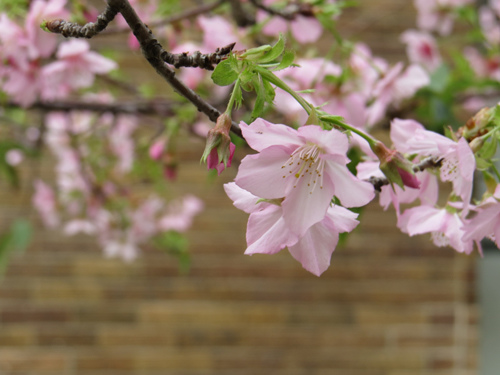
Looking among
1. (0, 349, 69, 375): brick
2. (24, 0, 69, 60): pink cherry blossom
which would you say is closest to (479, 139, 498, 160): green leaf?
(24, 0, 69, 60): pink cherry blossom

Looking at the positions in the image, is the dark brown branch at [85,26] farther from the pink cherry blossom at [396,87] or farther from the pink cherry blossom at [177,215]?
the pink cherry blossom at [177,215]

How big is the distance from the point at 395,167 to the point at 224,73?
119 mm

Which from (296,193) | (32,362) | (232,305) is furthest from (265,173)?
(32,362)

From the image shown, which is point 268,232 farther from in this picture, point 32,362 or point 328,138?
point 32,362

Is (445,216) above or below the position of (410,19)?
above

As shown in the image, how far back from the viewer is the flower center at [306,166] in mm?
307

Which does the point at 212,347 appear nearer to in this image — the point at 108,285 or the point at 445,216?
the point at 108,285

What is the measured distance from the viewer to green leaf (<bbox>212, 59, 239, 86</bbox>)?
283 mm

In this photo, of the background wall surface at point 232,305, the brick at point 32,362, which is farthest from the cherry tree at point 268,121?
the brick at point 32,362

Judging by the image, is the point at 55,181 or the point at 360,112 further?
the point at 55,181

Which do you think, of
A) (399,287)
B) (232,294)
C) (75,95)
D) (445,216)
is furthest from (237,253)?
(445,216)

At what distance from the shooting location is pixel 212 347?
165 centimetres

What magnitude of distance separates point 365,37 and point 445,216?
1.48 meters

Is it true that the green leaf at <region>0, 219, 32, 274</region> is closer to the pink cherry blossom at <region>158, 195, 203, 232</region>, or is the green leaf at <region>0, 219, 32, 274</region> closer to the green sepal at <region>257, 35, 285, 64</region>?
the pink cherry blossom at <region>158, 195, 203, 232</region>
